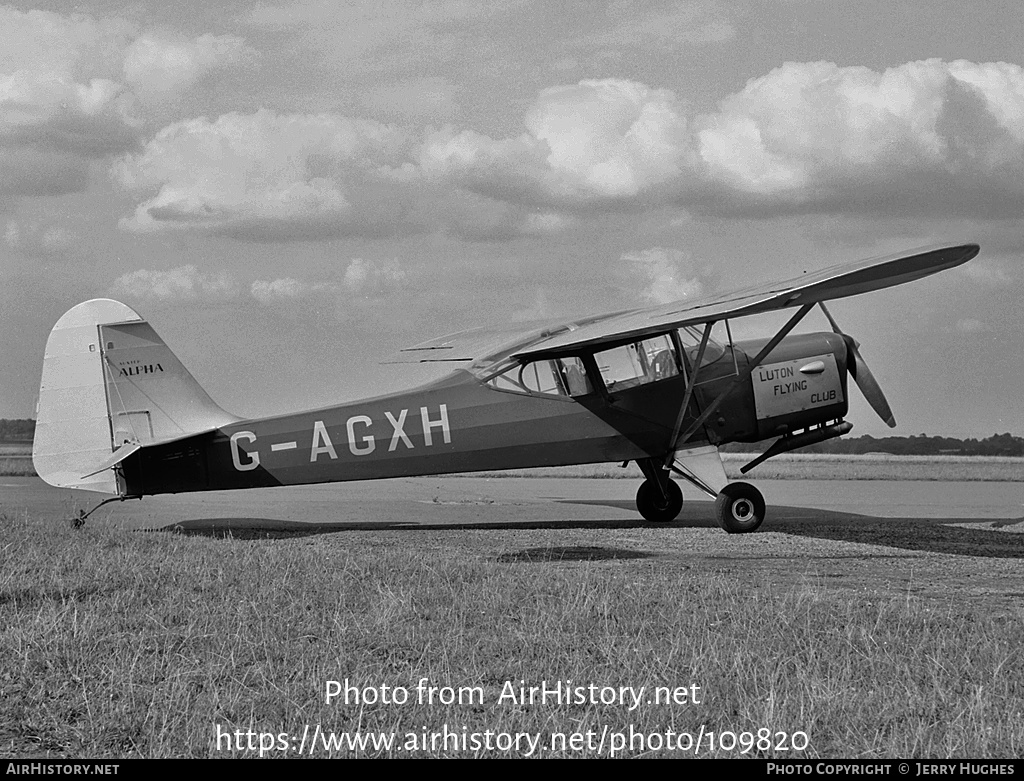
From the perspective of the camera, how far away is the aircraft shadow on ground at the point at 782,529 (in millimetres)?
11773

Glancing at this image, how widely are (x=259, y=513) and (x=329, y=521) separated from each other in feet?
5.61

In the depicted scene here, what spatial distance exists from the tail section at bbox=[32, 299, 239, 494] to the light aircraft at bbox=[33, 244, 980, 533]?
2 cm

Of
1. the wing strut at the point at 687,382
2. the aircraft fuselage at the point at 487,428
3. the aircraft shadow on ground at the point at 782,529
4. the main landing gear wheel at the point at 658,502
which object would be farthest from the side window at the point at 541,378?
the main landing gear wheel at the point at 658,502

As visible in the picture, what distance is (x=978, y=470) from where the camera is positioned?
37969 millimetres

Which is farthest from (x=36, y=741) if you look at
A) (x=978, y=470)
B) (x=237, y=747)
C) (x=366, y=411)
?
(x=978, y=470)

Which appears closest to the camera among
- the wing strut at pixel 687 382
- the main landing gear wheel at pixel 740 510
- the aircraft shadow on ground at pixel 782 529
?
the aircraft shadow on ground at pixel 782 529

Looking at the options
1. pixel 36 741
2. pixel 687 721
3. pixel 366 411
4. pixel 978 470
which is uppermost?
pixel 366 411

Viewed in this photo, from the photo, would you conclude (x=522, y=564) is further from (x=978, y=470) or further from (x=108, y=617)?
(x=978, y=470)

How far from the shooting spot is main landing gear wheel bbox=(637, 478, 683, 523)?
50.3ft

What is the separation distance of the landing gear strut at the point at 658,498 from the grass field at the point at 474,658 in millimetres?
6260

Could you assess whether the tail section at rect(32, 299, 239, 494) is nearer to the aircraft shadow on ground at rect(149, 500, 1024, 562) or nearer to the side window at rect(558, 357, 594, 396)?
the aircraft shadow on ground at rect(149, 500, 1024, 562)

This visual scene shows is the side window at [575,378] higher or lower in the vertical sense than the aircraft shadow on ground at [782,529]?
higher

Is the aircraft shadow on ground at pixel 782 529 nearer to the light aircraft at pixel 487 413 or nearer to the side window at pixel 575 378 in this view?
the light aircraft at pixel 487 413

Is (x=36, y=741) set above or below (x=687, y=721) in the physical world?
above
